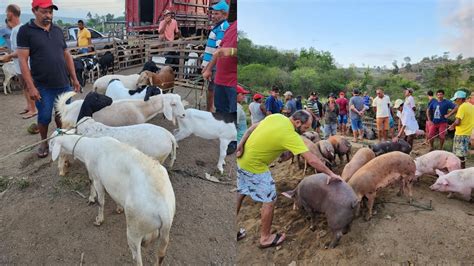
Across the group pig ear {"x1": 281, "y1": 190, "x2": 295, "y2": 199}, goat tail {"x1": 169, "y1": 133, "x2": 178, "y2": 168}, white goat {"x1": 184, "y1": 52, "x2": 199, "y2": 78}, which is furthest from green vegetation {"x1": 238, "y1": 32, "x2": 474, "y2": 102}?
goat tail {"x1": 169, "y1": 133, "x2": 178, "y2": 168}

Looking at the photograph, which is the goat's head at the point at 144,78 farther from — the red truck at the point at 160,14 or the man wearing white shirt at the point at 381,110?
the man wearing white shirt at the point at 381,110

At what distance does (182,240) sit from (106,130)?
39.7 inches

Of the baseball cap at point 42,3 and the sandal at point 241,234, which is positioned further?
the baseball cap at point 42,3

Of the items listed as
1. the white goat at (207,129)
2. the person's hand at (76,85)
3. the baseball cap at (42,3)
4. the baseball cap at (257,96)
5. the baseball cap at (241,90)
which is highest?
the baseball cap at (42,3)

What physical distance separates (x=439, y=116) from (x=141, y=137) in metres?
1.78

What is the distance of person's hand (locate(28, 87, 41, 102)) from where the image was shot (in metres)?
2.39

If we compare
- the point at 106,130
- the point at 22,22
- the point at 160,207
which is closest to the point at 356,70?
the point at 160,207

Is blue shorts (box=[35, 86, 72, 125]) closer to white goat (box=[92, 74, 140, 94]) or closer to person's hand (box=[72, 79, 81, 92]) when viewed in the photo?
person's hand (box=[72, 79, 81, 92])

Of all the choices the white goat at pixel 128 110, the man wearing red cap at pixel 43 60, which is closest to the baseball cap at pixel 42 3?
the man wearing red cap at pixel 43 60

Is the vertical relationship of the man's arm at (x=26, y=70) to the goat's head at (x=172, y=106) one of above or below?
above

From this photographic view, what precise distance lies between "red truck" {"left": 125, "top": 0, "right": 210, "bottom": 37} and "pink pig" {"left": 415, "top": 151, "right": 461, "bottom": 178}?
1.35 meters

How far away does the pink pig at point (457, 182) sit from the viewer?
61.4 inches

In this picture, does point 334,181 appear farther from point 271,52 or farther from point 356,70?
point 271,52

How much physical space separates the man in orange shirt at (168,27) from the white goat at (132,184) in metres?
0.75
